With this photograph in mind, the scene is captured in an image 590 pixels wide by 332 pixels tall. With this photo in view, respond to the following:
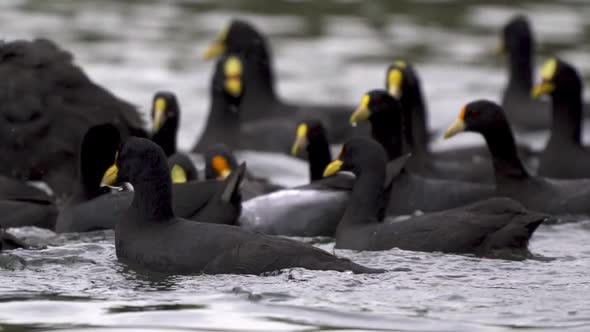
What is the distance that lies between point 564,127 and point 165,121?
140 inches

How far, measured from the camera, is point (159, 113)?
11664mm

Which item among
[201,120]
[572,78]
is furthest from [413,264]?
[201,120]

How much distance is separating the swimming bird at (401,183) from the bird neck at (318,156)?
11.5 inches

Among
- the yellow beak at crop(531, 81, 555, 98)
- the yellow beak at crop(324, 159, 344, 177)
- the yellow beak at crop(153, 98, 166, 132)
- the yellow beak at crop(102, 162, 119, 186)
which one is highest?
the yellow beak at crop(531, 81, 555, 98)

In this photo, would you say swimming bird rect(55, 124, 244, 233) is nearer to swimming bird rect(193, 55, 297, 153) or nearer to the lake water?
the lake water

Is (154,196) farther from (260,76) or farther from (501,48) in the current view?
(501,48)

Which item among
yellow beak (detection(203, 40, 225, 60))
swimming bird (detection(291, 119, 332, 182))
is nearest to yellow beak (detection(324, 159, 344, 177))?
swimming bird (detection(291, 119, 332, 182))

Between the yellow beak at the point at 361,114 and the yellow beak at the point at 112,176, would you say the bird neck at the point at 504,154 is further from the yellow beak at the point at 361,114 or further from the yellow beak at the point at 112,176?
the yellow beak at the point at 112,176

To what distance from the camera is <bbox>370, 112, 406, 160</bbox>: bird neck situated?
35.7 ft

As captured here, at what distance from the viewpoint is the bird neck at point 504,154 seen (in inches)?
421

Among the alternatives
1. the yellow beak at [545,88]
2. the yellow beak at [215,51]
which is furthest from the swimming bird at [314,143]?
the yellow beak at [215,51]

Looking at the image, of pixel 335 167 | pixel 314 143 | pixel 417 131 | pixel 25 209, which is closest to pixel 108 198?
pixel 25 209

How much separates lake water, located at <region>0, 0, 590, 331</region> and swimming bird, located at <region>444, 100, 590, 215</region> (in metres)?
0.67

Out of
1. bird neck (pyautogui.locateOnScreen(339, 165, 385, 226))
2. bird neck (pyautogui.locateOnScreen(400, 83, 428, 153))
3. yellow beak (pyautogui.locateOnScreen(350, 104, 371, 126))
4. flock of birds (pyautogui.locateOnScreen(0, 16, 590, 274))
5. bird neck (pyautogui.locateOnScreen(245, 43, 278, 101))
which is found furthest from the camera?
bird neck (pyautogui.locateOnScreen(245, 43, 278, 101))
